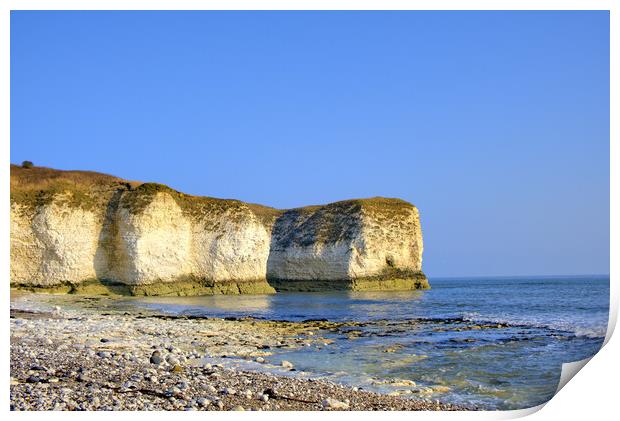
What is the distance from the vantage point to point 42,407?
596cm

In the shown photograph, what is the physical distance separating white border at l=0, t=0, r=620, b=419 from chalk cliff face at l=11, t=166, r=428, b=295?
71.4ft

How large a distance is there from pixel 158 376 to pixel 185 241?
25892mm

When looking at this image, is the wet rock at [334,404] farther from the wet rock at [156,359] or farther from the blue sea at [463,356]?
the wet rock at [156,359]

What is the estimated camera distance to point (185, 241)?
3291cm

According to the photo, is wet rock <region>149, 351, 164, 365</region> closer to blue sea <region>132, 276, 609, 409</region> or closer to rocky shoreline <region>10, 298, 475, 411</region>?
rocky shoreline <region>10, 298, 475, 411</region>

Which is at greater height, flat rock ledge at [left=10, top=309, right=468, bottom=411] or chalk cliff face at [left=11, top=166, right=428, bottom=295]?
chalk cliff face at [left=11, top=166, right=428, bottom=295]

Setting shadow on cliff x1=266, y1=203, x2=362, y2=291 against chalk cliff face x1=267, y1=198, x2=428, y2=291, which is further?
shadow on cliff x1=266, y1=203, x2=362, y2=291

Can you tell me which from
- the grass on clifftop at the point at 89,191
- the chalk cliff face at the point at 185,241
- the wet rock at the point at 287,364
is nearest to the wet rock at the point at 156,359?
the wet rock at the point at 287,364

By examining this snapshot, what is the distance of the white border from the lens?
6.78m

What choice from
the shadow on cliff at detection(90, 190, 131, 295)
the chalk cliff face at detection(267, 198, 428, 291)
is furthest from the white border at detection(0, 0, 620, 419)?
the chalk cliff face at detection(267, 198, 428, 291)

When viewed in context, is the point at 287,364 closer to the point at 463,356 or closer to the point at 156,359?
the point at 156,359

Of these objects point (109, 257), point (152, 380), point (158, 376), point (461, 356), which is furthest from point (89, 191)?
point (152, 380)
